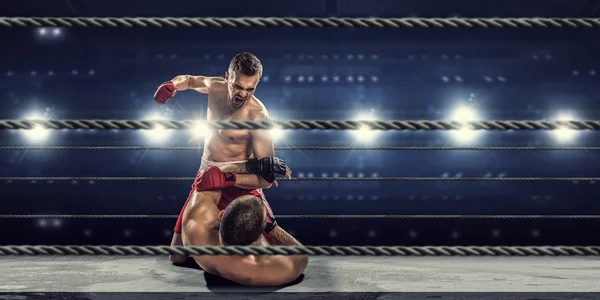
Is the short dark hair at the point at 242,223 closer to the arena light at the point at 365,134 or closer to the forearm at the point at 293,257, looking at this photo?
the forearm at the point at 293,257

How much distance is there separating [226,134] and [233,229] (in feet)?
1.08

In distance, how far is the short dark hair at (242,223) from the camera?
4.79ft

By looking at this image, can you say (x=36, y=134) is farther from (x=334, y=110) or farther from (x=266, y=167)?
(x=266, y=167)

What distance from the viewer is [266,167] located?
1.55 m

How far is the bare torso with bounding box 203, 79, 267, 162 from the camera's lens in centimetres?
164

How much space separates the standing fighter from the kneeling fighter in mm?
76

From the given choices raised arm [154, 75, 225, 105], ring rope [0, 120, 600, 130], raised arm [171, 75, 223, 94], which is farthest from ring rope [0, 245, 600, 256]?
raised arm [171, 75, 223, 94]

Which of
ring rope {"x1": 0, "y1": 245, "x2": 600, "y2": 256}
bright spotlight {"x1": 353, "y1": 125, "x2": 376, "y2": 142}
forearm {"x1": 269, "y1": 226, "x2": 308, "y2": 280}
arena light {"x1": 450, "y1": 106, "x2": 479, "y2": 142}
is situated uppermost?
arena light {"x1": 450, "y1": 106, "x2": 479, "y2": 142}

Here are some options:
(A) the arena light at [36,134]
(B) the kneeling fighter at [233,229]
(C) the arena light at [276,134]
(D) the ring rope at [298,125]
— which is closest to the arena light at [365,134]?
(C) the arena light at [276,134]

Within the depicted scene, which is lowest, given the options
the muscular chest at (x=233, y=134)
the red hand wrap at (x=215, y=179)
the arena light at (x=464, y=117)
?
the red hand wrap at (x=215, y=179)

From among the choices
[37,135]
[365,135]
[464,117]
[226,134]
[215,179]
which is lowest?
[215,179]

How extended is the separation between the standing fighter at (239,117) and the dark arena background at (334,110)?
5.43 feet

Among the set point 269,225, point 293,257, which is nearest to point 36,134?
point 269,225

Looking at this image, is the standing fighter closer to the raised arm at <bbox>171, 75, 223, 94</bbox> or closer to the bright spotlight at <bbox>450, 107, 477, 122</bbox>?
the raised arm at <bbox>171, 75, 223, 94</bbox>
